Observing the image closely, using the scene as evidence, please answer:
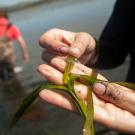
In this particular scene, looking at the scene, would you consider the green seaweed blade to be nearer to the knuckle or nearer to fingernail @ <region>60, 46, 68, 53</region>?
the knuckle

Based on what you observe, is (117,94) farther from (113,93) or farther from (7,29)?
(7,29)

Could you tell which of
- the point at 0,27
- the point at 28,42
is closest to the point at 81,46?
the point at 0,27

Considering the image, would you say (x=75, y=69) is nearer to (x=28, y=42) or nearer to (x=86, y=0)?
(x=28, y=42)

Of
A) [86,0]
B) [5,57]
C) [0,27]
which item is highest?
[0,27]

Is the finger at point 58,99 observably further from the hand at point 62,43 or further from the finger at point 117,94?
the hand at point 62,43

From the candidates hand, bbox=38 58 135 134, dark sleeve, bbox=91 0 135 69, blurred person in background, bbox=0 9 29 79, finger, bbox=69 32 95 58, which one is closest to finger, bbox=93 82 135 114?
hand, bbox=38 58 135 134

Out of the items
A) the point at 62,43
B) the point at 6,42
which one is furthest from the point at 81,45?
the point at 6,42

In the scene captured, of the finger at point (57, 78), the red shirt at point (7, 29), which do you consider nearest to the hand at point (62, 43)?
the finger at point (57, 78)
